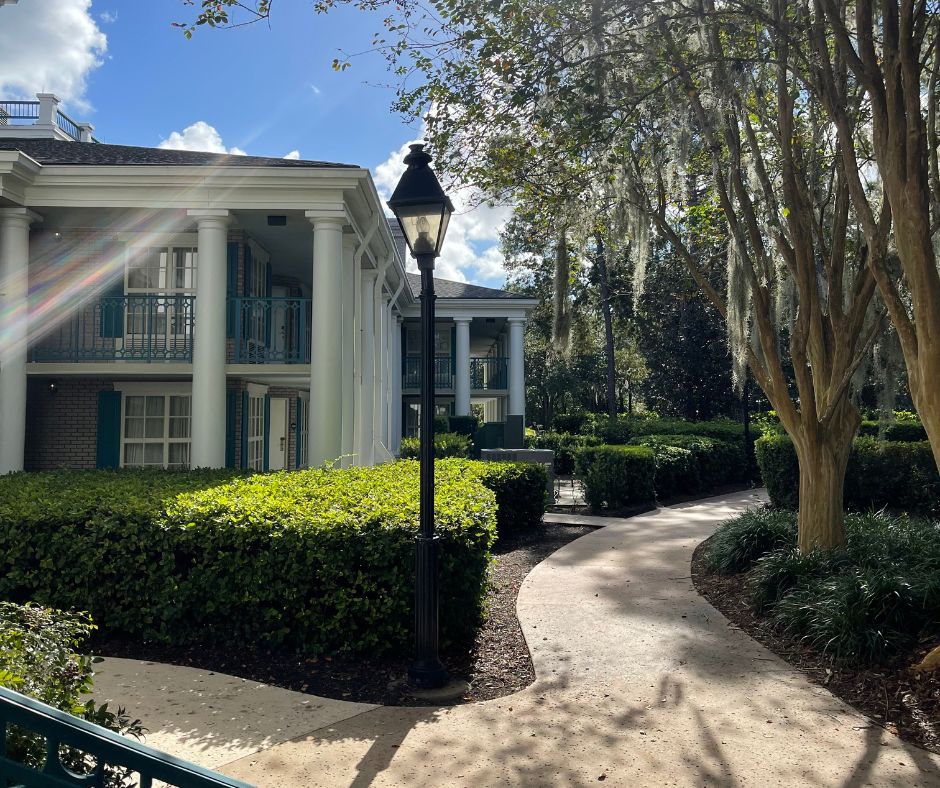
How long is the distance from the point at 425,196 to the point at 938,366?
146 inches

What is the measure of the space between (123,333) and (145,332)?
73cm

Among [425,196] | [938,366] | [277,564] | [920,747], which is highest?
[425,196]

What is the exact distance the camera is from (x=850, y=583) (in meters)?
5.68

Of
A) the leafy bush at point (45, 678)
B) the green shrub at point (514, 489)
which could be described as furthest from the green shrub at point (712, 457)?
the leafy bush at point (45, 678)

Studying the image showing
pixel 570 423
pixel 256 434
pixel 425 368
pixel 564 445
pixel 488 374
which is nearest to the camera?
pixel 425 368

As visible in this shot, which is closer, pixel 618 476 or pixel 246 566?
pixel 246 566

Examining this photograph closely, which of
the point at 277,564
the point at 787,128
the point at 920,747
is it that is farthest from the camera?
the point at 787,128

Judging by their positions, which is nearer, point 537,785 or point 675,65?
point 537,785

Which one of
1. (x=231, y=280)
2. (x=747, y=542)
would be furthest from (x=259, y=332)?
(x=747, y=542)

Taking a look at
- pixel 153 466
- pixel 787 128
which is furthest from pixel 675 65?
pixel 153 466

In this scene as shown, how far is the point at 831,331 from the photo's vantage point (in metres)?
7.64

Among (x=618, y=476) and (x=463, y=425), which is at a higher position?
(x=463, y=425)

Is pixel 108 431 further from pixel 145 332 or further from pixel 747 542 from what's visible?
pixel 747 542

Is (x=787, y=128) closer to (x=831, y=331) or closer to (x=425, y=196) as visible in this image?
(x=831, y=331)
